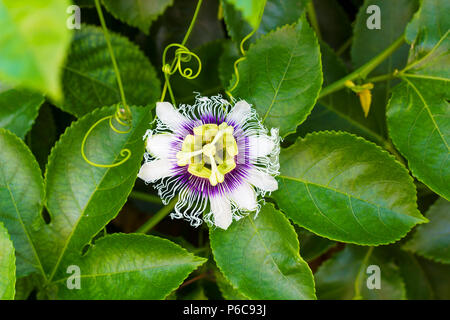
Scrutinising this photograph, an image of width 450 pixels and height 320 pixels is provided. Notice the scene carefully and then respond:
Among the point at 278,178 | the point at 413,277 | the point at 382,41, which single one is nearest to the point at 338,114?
the point at 382,41

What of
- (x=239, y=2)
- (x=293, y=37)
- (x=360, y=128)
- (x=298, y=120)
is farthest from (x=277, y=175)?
(x=239, y=2)

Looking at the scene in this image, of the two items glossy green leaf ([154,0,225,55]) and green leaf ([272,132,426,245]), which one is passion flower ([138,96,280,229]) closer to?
green leaf ([272,132,426,245])

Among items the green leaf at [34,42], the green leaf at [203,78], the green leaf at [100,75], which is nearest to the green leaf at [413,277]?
the green leaf at [203,78]

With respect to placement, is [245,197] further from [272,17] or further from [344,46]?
[344,46]

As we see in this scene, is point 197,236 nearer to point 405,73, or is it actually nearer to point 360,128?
point 360,128

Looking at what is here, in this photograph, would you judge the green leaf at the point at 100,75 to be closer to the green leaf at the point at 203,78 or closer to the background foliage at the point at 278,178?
the background foliage at the point at 278,178
